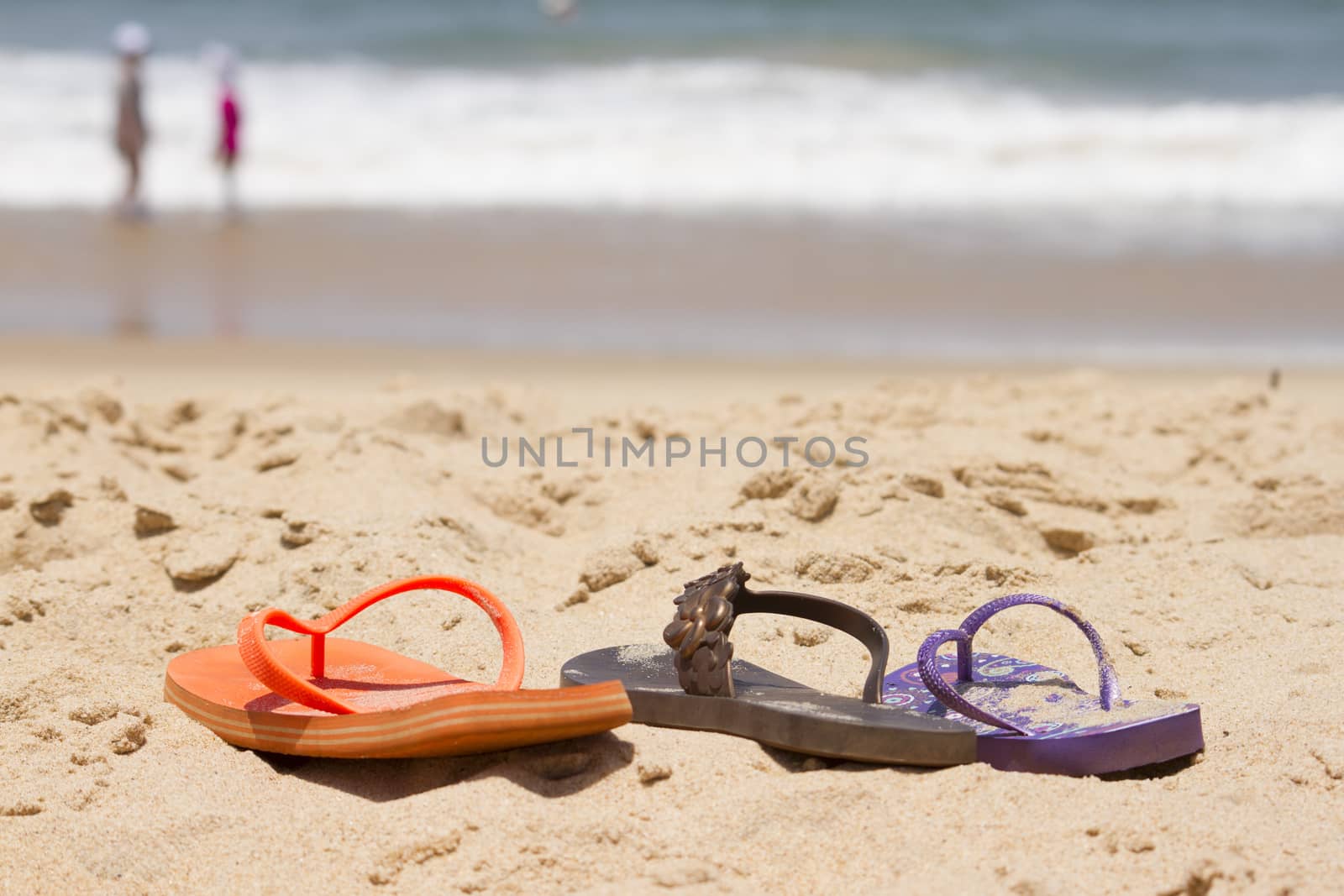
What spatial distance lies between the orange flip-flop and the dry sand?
0.06m

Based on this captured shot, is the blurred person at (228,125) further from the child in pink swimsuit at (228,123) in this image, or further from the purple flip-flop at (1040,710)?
the purple flip-flop at (1040,710)

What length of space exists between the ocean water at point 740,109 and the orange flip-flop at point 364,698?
6.38 metres

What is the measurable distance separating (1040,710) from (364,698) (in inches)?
41.1

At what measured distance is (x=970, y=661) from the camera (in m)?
2.05

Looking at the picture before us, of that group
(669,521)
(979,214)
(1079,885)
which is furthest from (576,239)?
(1079,885)

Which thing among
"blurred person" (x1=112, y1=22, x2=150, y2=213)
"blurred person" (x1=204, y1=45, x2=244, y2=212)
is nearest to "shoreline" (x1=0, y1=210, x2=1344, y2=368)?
"blurred person" (x1=112, y1=22, x2=150, y2=213)

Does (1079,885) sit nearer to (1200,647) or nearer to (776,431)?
(1200,647)

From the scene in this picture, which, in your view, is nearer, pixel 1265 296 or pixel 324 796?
pixel 324 796

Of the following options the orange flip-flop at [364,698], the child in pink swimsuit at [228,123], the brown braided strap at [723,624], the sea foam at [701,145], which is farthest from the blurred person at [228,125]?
the brown braided strap at [723,624]

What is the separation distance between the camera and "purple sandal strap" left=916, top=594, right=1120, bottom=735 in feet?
6.02

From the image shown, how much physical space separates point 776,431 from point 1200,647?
1320 millimetres

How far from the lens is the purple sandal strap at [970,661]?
1.83 meters

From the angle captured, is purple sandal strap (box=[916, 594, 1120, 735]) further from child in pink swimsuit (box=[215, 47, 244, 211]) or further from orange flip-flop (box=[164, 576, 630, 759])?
child in pink swimsuit (box=[215, 47, 244, 211])

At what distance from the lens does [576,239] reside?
7.78 meters
